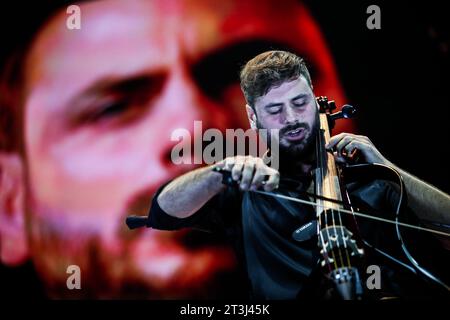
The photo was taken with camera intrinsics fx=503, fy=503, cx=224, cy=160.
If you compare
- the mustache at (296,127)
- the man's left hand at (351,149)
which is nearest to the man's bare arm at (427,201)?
the man's left hand at (351,149)

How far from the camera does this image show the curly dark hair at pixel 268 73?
195cm

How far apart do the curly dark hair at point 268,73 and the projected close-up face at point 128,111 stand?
0.48 meters

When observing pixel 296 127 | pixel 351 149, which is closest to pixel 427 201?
pixel 351 149

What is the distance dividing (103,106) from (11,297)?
41.5 inches

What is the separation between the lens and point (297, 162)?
1.95 m

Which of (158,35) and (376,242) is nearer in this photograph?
(376,242)

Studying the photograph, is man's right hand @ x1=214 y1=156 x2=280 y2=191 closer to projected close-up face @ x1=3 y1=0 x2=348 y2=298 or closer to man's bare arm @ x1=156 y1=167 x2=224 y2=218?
man's bare arm @ x1=156 y1=167 x2=224 y2=218

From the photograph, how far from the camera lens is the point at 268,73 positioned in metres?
1.97

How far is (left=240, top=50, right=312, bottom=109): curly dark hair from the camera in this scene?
6.40 ft

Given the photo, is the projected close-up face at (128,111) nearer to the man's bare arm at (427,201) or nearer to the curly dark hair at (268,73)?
the curly dark hair at (268,73)

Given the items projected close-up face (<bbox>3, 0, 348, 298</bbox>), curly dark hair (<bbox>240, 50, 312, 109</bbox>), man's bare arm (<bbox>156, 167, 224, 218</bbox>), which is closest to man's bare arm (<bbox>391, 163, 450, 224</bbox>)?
curly dark hair (<bbox>240, 50, 312, 109</bbox>)
